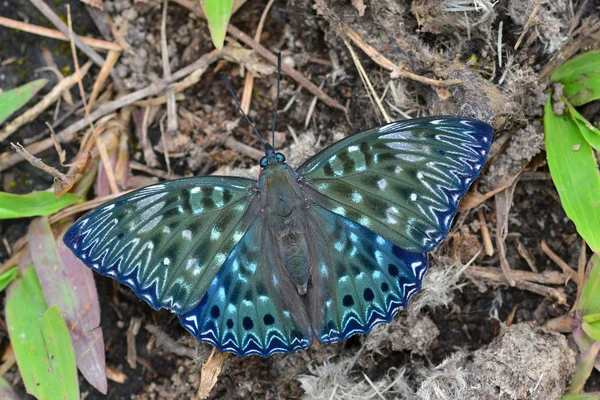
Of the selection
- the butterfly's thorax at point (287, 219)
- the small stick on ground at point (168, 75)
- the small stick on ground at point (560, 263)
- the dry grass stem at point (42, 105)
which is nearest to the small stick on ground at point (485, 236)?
the small stick on ground at point (560, 263)

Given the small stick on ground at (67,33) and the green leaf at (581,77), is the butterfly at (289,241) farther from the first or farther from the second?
the small stick on ground at (67,33)

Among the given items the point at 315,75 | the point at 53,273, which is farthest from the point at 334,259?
the point at 53,273

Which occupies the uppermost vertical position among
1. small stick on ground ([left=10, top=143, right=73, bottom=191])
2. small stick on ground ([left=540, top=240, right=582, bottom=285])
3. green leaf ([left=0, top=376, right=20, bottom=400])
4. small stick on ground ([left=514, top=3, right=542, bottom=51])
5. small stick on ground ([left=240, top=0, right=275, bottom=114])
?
small stick on ground ([left=514, top=3, right=542, bottom=51])

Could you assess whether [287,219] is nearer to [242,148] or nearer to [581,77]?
[242,148]

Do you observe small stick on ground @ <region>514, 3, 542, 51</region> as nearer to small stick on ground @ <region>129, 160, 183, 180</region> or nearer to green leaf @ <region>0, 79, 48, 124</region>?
small stick on ground @ <region>129, 160, 183, 180</region>

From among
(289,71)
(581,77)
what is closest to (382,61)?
(289,71)

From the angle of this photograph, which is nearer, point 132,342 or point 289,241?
point 289,241

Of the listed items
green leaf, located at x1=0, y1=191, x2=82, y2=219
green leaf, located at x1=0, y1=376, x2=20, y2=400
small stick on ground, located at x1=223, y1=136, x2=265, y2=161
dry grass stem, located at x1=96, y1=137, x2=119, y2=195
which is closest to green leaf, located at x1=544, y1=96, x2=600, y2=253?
small stick on ground, located at x1=223, y1=136, x2=265, y2=161
